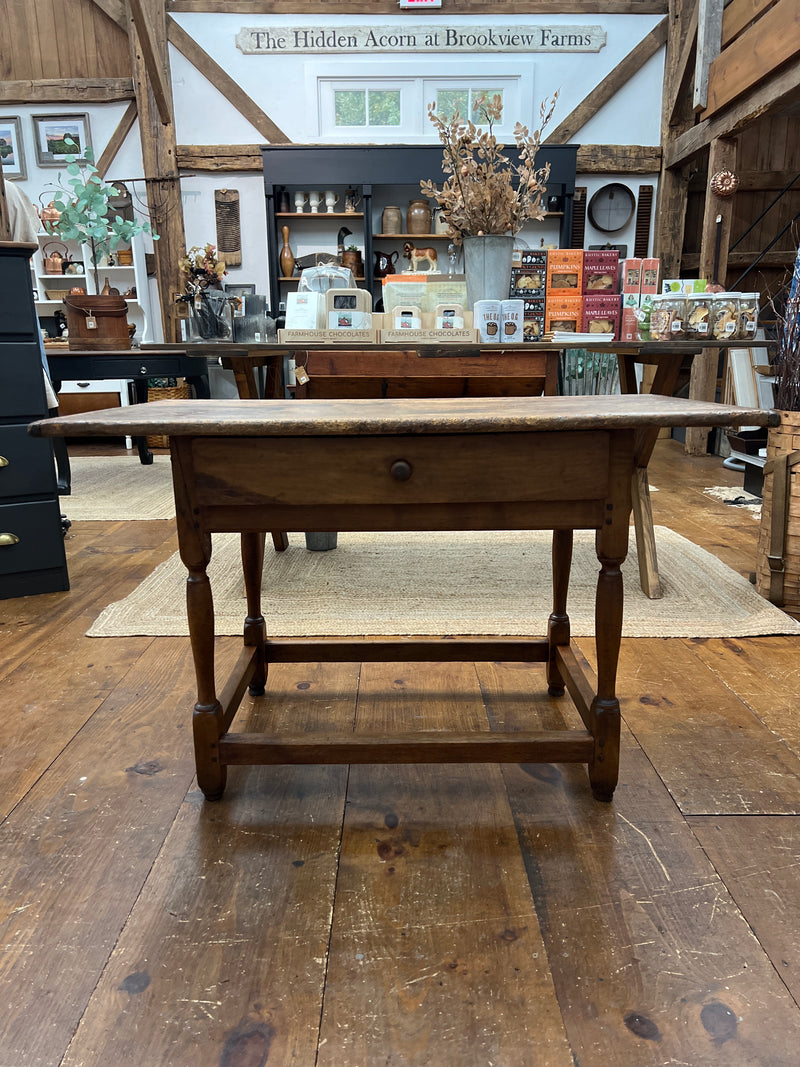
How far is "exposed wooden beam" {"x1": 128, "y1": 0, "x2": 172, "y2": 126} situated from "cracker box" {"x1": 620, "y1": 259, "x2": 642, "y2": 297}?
4.88 metres

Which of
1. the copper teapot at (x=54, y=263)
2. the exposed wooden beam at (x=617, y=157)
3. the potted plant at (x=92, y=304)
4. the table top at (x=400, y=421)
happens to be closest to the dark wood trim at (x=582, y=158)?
the exposed wooden beam at (x=617, y=157)

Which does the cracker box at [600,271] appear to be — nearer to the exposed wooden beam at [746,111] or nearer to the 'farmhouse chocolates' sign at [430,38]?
the exposed wooden beam at [746,111]

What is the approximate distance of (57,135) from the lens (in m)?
6.10

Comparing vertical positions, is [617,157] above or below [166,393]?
above

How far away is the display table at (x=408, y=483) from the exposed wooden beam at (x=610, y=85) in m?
5.71

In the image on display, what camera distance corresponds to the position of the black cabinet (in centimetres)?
567

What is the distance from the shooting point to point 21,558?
2248 millimetres

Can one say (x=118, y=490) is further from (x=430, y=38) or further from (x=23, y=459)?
(x=430, y=38)

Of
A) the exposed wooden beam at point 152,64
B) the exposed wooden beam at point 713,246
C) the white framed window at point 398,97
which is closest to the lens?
the exposed wooden beam at point 713,246

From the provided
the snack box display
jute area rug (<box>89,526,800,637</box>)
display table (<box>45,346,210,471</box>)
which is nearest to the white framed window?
display table (<box>45,346,210,471</box>)

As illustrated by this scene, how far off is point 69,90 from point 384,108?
2586 millimetres

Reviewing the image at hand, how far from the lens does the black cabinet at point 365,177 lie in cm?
567

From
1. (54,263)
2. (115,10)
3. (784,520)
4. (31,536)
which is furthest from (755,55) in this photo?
(54,263)

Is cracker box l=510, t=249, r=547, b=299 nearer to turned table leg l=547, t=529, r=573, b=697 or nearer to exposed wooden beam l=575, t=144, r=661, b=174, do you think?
turned table leg l=547, t=529, r=573, b=697
